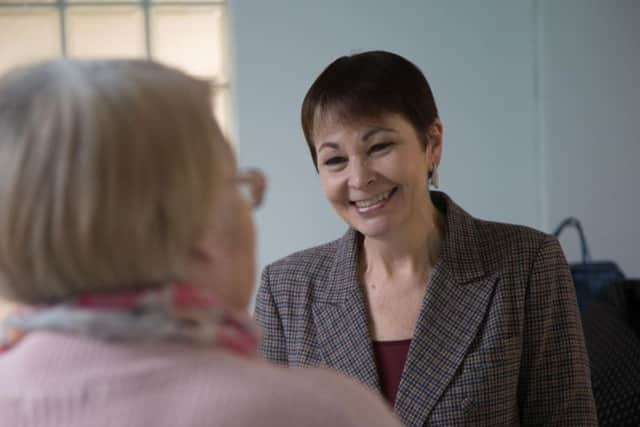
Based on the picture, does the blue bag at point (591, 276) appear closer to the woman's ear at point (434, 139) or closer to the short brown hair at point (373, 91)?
the woman's ear at point (434, 139)

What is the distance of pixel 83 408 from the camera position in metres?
0.59

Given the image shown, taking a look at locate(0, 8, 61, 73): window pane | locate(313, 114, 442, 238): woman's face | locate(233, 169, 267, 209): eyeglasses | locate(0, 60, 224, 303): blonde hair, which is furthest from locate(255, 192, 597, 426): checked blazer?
locate(0, 8, 61, 73): window pane

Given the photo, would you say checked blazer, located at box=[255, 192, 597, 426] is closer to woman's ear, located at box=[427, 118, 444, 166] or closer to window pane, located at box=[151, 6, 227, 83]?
woman's ear, located at box=[427, 118, 444, 166]

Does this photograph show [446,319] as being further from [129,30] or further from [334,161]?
[129,30]

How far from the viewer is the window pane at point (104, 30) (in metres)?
2.97

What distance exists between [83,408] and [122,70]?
0.28m

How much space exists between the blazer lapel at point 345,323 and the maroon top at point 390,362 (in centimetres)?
2

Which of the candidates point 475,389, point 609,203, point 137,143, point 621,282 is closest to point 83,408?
point 137,143

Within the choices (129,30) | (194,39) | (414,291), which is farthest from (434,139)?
(129,30)

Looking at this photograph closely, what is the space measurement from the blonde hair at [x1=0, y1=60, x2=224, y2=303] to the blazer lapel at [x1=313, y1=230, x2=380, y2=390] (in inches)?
37.7

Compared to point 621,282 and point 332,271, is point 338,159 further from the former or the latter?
point 621,282

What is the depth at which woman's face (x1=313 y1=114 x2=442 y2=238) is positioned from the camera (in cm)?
156

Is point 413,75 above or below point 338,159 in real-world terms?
above

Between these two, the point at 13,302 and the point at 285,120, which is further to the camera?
the point at 285,120
